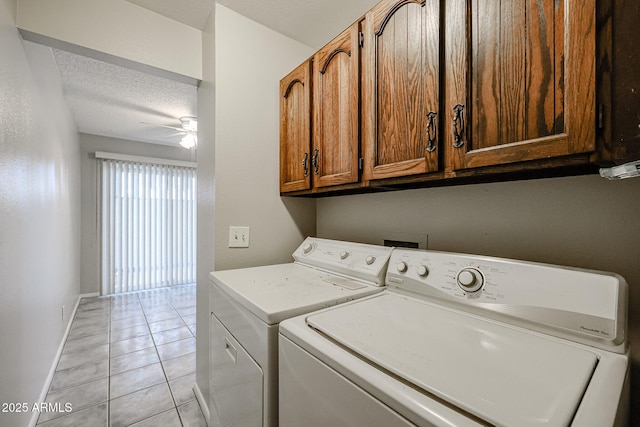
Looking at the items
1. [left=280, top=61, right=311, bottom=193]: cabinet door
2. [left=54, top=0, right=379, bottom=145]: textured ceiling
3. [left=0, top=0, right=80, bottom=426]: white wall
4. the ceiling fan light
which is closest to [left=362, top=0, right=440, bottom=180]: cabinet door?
[left=280, top=61, right=311, bottom=193]: cabinet door

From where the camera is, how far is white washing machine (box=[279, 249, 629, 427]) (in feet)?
1.45

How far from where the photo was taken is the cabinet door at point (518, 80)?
24.9 inches

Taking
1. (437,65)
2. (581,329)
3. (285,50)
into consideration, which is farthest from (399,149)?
(285,50)

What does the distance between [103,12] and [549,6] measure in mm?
2031

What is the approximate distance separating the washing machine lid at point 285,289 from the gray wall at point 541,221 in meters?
0.45

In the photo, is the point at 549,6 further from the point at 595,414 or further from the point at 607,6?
the point at 595,414

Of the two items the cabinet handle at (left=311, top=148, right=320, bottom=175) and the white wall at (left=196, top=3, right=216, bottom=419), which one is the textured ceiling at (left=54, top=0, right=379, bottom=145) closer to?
the white wall at (left=196, top=3, right=216, bottom=419)

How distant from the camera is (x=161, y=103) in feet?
9.62

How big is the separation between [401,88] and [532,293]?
32.3 inches

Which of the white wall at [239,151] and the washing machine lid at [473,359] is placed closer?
the washing machine lid at [473,359]

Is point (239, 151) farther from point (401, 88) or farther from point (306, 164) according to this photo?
point (401, 88)

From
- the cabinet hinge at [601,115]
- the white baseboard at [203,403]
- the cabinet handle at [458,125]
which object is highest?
the cabinet handle at [458,125]

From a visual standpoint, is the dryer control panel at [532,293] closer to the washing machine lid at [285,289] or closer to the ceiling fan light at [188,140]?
the washing machine lid at [285,289]

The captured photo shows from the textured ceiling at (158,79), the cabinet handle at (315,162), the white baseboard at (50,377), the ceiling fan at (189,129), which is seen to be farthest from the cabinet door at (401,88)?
the ceiling fan at (189,129)
